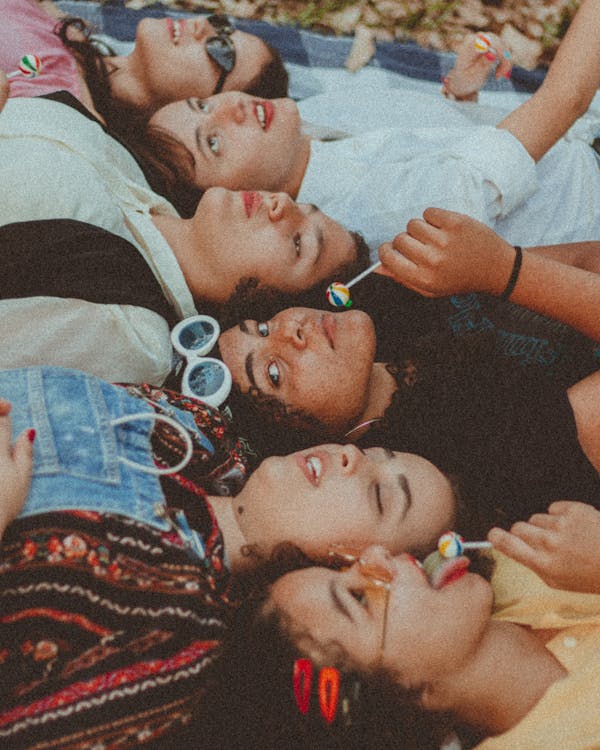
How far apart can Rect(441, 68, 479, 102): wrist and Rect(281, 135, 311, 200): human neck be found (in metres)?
0.90

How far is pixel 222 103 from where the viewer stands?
2500 millimetres

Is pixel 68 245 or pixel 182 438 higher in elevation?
pixel 68 245

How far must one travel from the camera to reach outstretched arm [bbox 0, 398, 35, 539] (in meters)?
1.30

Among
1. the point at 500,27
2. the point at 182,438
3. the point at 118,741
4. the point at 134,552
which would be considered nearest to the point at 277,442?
the point at 182,438

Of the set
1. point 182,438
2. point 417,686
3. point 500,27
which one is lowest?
point 417,686

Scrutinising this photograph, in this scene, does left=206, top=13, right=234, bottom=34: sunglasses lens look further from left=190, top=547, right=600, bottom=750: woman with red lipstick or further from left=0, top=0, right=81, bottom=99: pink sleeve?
left=190, top=547, right=600, bottom=750: woman with red lipstick

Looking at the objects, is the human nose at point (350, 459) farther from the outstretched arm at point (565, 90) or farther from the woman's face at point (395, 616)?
the outstretched arm at point (565, 90)

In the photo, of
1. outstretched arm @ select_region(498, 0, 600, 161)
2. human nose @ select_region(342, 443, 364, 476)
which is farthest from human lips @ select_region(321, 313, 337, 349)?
outstretched arm @ select_region(498, 0, 600, 161)

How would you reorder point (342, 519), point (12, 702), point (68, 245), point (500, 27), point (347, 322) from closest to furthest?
1. point (12, 702)
2. point (342, 519)
3. point (68, 245)
4. point (347, 322)
5. point (500, 27)

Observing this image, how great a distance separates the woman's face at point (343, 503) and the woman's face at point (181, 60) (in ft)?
5.76

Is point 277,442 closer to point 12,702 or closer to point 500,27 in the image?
point 12,702

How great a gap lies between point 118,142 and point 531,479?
174cm

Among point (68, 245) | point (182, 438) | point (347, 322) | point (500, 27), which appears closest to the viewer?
point (182, 438)

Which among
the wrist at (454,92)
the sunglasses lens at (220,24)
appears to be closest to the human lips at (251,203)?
the sunglasses lens at (220,24)
